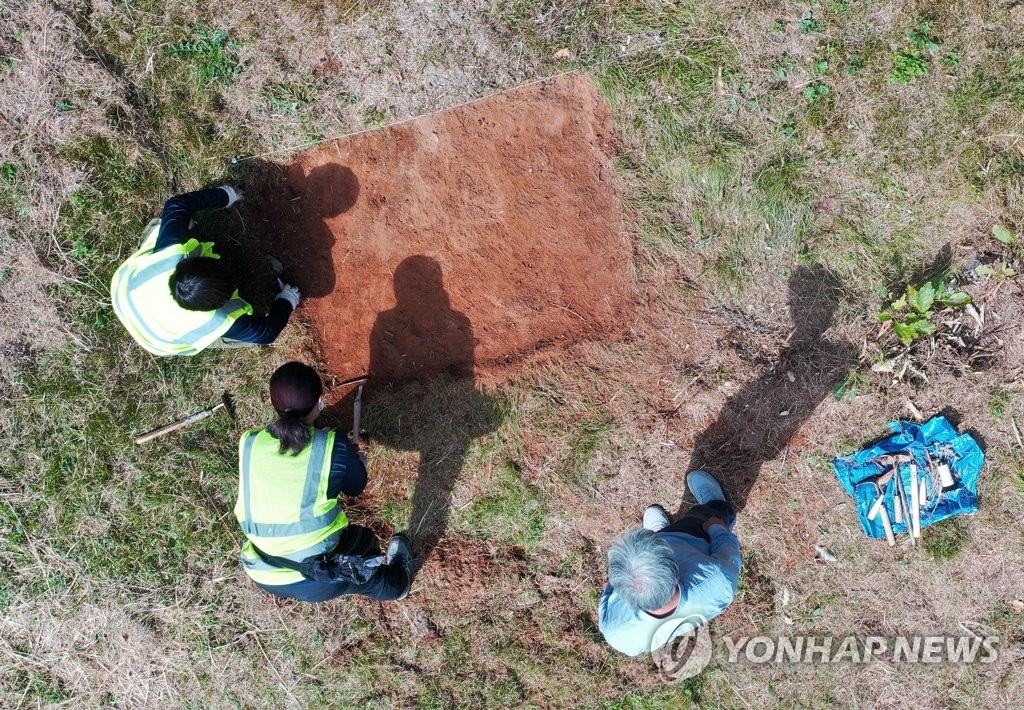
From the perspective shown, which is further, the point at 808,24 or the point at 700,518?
the point at 808,24

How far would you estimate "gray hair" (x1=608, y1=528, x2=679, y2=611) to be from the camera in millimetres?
3840

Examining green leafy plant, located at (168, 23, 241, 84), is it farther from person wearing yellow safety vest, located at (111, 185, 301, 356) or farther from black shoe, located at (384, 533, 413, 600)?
black shoe, located at (384, 533, 413, 600)

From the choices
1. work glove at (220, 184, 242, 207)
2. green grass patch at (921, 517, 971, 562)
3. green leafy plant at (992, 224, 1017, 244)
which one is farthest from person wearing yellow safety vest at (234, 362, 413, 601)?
green leafy plant at (992, 224, 1017, 244)

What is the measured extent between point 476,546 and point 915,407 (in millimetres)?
3904

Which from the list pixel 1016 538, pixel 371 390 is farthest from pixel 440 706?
pixel 1016 538

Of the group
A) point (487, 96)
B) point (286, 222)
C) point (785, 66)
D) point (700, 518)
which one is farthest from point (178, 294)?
point (785, 66)

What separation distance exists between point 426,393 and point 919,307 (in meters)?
4.15

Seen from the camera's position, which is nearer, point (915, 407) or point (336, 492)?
point (336, 492)

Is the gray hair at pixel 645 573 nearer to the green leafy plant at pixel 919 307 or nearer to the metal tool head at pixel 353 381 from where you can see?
the metal tool head at pixel 353 381

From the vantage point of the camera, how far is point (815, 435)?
5.55m

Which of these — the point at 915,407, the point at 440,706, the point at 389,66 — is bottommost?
the point at 440,706

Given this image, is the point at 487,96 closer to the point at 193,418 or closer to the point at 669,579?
the point at 193,418

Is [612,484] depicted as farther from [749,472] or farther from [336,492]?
[336,492]

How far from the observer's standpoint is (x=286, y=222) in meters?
5.57
